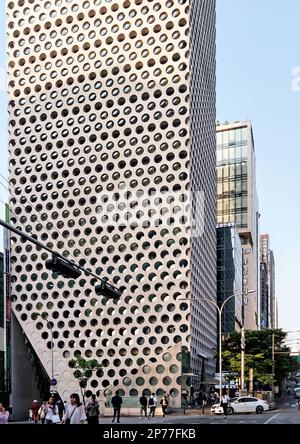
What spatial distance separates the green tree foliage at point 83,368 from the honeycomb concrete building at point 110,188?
1.77 metres

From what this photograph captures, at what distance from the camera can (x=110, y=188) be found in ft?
245

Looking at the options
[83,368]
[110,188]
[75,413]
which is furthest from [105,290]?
[110,188]

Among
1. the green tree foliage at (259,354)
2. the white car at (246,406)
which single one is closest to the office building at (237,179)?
the green tree foliage at (259,354)

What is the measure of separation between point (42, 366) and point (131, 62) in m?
38.0

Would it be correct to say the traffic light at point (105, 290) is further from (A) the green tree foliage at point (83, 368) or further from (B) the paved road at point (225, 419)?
(A) the green tree foliage at point (83, 368)

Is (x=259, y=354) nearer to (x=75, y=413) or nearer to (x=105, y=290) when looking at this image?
(x=105, y=290)

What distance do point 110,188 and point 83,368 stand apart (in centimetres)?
2066

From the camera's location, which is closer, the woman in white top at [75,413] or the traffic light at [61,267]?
the woman in white top at [75,413]

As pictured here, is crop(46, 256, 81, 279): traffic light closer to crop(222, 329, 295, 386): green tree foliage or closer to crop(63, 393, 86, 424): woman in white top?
crop(63, 393, 86, 424): woman in white top

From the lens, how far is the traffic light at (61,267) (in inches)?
741

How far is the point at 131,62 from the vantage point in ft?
251

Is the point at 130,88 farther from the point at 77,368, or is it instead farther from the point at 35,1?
the point at 77,368

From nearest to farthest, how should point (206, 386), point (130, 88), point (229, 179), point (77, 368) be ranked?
1. point (77, 368)
2. point (130, 88)
3. point (206, 386)
4. point (229, 179)
